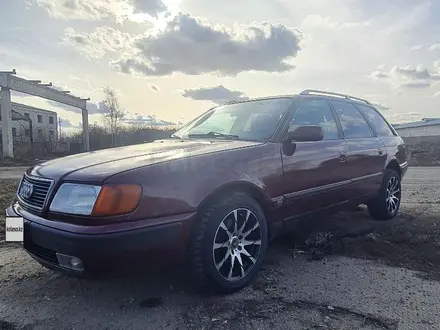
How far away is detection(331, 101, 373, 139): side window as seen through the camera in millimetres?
4440

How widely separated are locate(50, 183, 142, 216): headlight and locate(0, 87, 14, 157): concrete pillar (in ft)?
64.6

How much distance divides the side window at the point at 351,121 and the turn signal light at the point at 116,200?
112 inches

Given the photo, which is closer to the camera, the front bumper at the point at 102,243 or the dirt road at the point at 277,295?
the front bumper at the point at 102,243

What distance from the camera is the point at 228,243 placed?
2900 millimetres

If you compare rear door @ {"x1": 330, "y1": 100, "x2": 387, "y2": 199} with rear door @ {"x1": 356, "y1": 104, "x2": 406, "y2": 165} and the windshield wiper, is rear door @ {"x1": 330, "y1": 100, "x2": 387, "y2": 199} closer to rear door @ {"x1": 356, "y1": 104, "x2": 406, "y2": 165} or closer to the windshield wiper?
rear door @ {"x1": 356, "y1": 104, "x2": 406, "y2": 165}

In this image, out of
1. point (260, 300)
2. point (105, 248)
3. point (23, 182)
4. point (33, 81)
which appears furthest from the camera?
point (33, 81)

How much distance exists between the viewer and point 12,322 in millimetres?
2537

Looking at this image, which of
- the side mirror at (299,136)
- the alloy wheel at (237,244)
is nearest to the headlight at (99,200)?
the alloy wheel at (237,244)

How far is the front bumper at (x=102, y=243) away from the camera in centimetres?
230

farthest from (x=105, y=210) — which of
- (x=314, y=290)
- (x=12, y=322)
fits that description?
(x=314, y=290)

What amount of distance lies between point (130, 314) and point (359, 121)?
3662 millimetres

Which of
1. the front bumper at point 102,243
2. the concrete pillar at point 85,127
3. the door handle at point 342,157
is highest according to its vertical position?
the concrete pillar at point 85,127

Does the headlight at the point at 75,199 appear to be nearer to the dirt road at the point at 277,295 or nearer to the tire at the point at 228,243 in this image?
the dirt road at the point at 277,295

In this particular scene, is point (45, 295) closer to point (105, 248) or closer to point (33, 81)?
point (105, 248)
